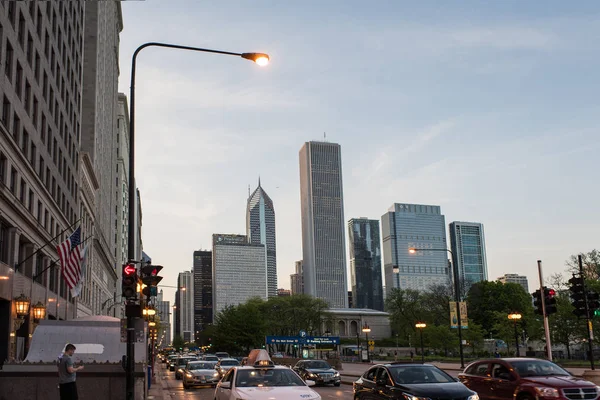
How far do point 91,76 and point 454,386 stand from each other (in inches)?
3038

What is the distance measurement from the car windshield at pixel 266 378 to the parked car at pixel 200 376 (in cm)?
2074

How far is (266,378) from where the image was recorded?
1569 centimetres

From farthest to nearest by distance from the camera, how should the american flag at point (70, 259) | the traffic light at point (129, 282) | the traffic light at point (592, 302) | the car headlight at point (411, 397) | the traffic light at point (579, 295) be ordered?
1. the american flag at point (70, 259)
2. the traffic light at point (592, 302)
3. the traffic light at point (579, 295)
4. the traffic light at point (129, 282)
5. the car headlight at point (411, 397)

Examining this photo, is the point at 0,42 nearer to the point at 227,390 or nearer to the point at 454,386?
the point at 227,390

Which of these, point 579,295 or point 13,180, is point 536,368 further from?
point 13,180

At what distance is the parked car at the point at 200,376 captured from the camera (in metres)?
35.6

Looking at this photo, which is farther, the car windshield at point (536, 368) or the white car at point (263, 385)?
the car windshield at point (536, 368)

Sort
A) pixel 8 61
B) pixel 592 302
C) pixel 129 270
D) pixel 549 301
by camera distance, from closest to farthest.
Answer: pixel 129 270 < pixel 592 302 < pixel 549 301 < pixel 8 61

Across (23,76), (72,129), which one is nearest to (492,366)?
(23,76)

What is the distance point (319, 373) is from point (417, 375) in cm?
2006

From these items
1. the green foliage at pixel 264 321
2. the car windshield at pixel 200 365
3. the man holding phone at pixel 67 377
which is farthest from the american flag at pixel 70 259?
the green foliage at pixel 264 321

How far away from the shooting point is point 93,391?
18734 millimetres

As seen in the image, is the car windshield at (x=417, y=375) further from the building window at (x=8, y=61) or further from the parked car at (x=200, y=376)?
the building window at (x=8, y=61)

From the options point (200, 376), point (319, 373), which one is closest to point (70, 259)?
point (200, 376)
